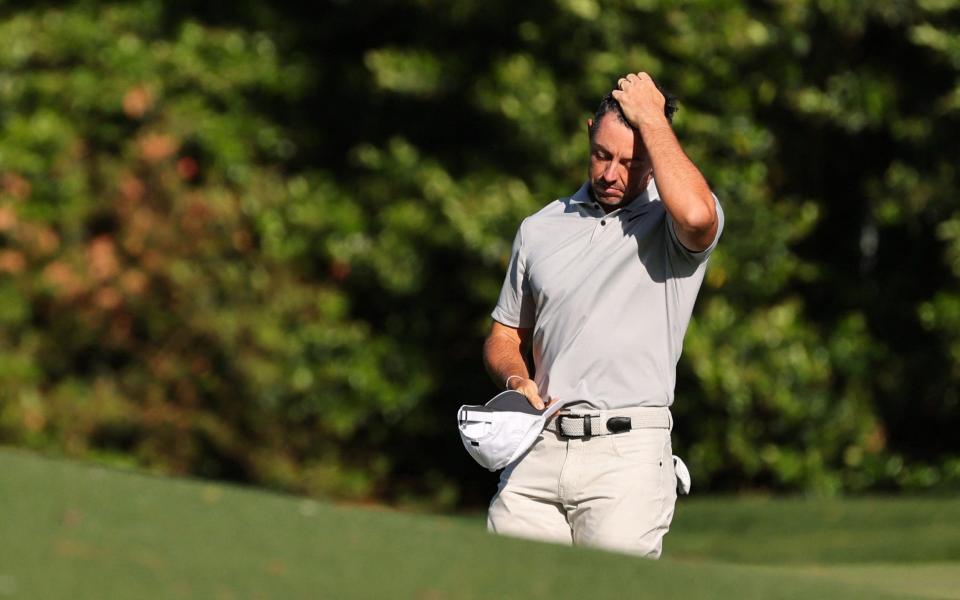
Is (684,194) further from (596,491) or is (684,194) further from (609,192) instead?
(596,491)

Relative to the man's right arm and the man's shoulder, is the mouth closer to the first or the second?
the man's shoulder

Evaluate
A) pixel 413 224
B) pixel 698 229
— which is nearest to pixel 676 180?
pixel 698 229

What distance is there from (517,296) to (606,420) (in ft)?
1.90

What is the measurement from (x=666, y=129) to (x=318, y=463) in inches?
377

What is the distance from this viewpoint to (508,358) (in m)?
5.01

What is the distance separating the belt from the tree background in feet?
21.8

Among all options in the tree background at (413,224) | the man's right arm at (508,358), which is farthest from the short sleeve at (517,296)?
the tree background at (413,224)

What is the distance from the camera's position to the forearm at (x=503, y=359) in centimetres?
491

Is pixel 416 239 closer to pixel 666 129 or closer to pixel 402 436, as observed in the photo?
pixel 402 436

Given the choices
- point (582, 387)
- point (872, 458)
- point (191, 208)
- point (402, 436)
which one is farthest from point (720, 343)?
point (582, 387)

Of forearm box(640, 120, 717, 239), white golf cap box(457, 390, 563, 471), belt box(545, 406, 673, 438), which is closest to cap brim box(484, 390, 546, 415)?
white golf cap box(457, 390, 563, 471)

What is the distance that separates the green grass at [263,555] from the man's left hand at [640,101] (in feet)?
4.22

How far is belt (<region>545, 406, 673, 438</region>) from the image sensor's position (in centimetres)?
464

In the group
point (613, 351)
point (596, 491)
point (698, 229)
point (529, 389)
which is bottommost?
point (596, 491)
